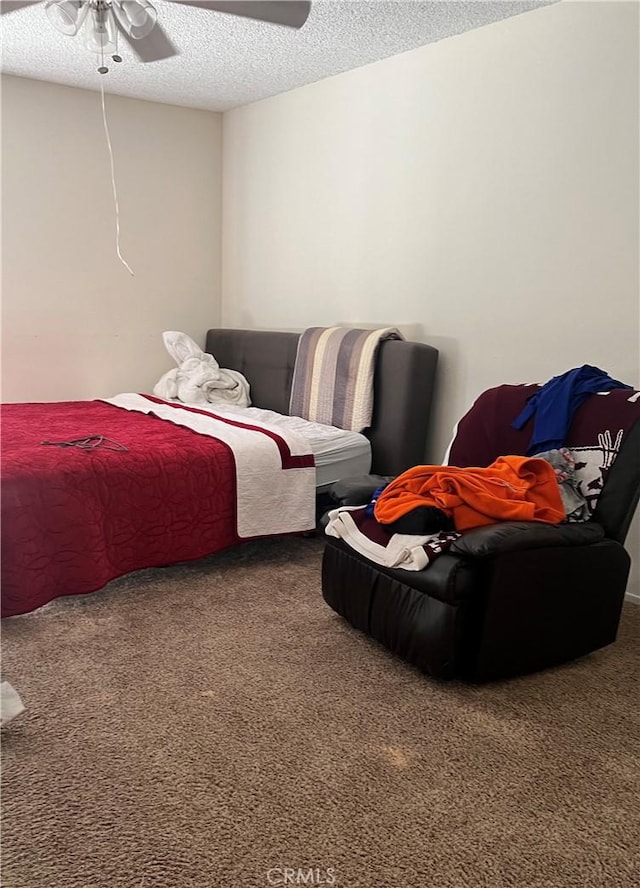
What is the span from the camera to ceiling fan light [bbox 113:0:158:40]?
2.63 meters

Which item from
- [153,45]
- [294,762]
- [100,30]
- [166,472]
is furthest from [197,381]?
[294,762]

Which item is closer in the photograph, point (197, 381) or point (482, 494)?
point (482, 494)

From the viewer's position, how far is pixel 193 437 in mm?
3559

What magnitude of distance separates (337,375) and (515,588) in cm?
198

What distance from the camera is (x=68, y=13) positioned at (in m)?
2.68

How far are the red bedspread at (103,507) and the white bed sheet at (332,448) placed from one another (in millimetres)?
506

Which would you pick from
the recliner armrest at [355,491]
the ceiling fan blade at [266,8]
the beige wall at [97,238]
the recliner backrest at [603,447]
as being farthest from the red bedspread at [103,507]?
the ceiling fan blade at [266,8]

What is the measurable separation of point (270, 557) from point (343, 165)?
2292 mm

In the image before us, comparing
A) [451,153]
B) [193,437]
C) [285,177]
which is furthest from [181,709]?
[285,177]

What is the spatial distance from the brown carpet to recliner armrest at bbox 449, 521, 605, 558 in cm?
46

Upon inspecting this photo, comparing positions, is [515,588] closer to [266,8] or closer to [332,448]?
[332,448]

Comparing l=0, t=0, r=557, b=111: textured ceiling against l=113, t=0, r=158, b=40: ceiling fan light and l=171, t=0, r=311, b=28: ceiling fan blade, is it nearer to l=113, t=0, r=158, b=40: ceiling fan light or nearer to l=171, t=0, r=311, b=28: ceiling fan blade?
l=113, t=0, r=158, b=40: ceiling fan light

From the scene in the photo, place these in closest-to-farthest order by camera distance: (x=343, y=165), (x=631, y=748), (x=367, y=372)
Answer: (x=631, y=748), (x=367, y=372), (x=343, y=165)

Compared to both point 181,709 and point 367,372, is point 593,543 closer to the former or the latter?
point 181,709
